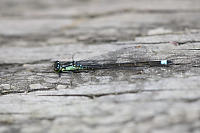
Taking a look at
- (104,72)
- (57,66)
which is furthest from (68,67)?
(104,72)

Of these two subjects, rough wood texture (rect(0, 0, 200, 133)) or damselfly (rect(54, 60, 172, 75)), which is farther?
damselfly (rect(54, 60, 172, 75))

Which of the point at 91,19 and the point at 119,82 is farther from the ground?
the point at 91,19

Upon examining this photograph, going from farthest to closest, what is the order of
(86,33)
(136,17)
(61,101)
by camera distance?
(136,17) → (86,33) → (61,101)

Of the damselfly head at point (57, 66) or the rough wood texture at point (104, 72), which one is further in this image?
the damselfly head at point (57, 66)

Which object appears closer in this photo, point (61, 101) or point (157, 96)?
point (157, 96)

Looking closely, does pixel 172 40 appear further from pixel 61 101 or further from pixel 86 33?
pixel 61 101

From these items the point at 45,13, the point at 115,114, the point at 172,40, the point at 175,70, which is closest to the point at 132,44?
the point at 172,40
